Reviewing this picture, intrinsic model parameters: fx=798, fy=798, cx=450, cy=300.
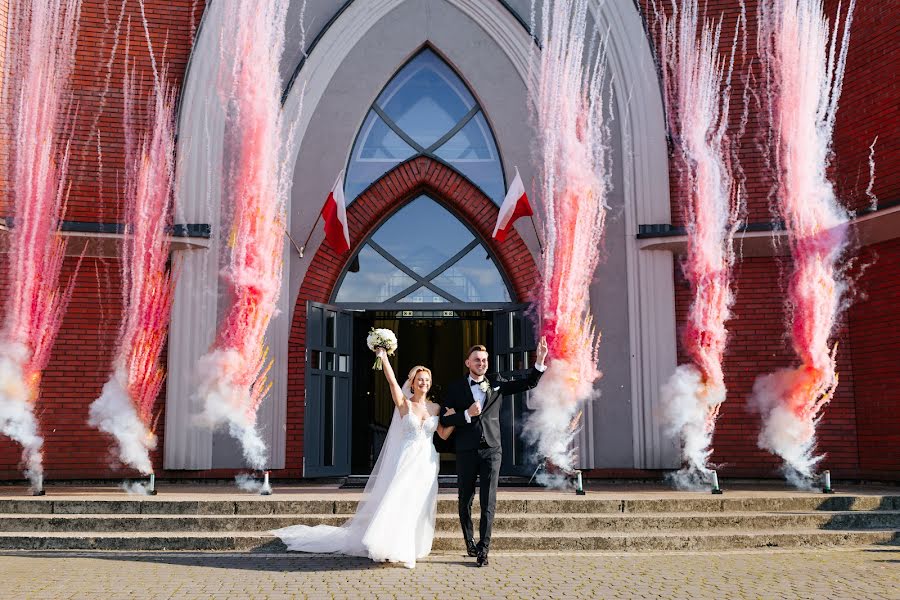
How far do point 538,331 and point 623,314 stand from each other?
1.22 m

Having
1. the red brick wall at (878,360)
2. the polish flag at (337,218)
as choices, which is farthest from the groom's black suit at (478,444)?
the red brick wall at (878,360)

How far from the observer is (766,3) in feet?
37.8

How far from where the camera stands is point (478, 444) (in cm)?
664

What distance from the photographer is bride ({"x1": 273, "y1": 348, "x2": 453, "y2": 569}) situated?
21.2 ft

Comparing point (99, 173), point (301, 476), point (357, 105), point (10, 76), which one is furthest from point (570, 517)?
point (10, 76)

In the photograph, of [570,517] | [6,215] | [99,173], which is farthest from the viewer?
[99,173]

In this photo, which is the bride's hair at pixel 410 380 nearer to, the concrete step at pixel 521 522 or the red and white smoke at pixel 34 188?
the concrete step at pixel 521 522

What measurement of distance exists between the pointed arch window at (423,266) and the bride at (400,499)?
15.2 ft

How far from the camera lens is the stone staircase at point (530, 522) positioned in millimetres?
7434

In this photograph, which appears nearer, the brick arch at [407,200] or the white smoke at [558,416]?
the white smoke at [558,416]

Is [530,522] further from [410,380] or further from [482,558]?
[410,380]

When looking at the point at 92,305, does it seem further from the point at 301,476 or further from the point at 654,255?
the point at 654,255

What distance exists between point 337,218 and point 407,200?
1.42 m

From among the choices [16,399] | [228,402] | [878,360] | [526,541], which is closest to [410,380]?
[526,541]
